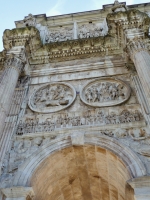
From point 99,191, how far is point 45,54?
5.97m

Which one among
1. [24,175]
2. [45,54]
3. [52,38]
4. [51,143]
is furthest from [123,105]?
[52,38]

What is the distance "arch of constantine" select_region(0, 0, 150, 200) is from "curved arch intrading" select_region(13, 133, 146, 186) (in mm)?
24

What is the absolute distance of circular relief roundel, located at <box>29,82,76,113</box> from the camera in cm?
836

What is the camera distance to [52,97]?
350 inches

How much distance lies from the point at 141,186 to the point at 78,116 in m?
3.10

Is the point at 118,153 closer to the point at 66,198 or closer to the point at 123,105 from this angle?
the point at 123,105

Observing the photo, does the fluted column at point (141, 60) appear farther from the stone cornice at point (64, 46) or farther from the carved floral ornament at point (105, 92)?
the stone cornice at point (64, 46)

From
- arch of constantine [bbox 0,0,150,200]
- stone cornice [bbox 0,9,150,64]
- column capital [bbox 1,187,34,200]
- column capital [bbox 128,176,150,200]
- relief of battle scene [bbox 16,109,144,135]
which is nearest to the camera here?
column capital [bbox 128,176,150,200]

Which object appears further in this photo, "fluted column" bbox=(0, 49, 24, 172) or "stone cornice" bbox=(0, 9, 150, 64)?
"stone cornice" bbox=(0, 9, 150, 64)

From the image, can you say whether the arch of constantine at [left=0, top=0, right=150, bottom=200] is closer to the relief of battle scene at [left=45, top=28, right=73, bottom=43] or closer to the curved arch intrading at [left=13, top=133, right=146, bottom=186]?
the curved arch intrading at [left=13, top=133, right=146, bottom=186]

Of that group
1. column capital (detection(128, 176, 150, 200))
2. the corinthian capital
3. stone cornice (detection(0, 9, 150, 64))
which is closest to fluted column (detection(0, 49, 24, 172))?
stone cornice (detection(0, 9, 150, 64))

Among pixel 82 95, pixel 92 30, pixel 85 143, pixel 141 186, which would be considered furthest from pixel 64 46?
pixel 141 186

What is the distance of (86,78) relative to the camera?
30.8ft

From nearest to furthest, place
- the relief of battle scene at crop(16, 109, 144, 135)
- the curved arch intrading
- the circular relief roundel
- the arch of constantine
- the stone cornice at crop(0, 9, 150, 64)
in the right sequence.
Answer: the curved arch intrading → the arch of constantine → the relief of battle scene at crop(16, 109, 144, 135) → the circular relief roundel → the stone cornice at crop(0, 9, 150, 64)
